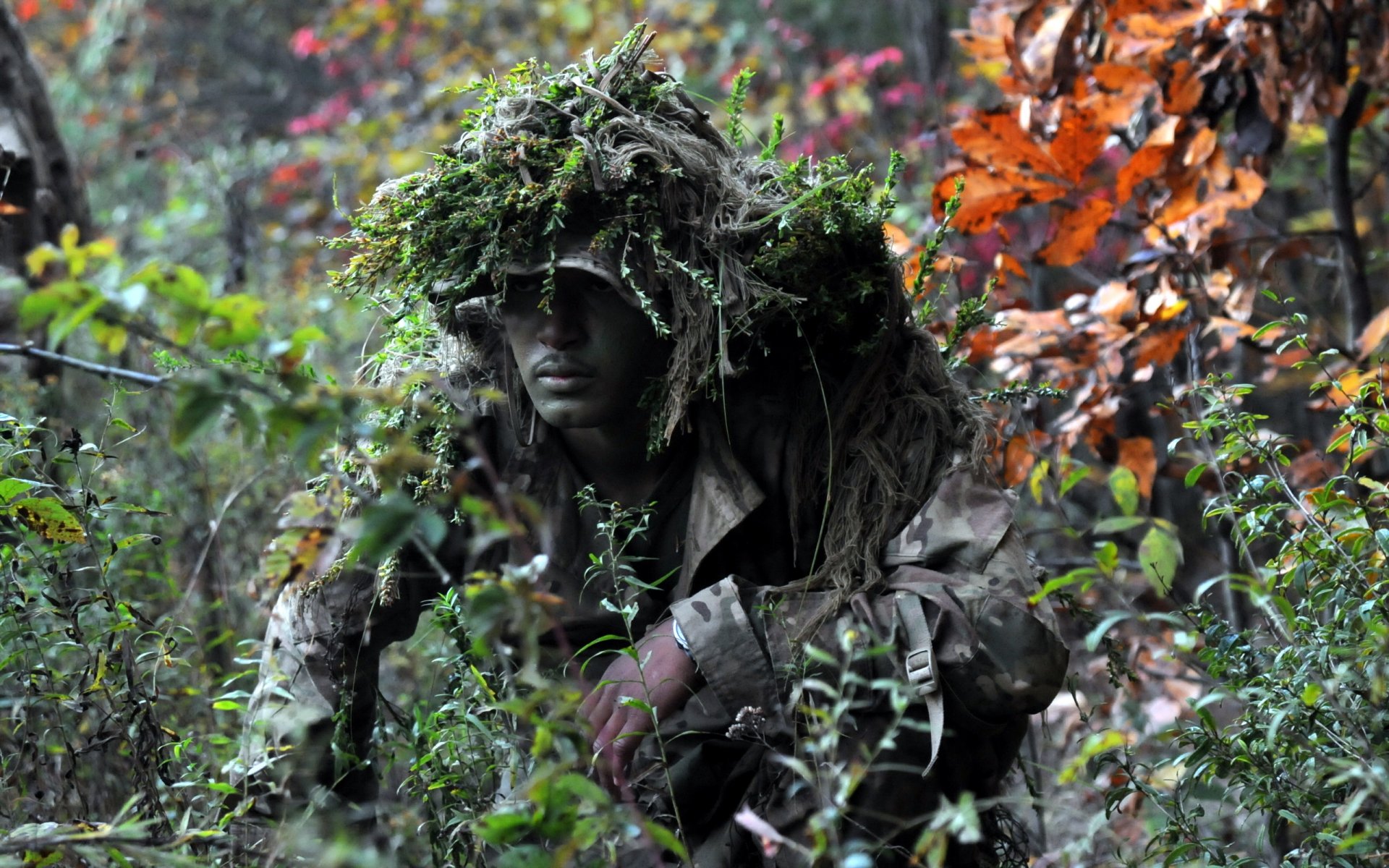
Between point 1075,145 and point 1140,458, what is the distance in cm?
Result: 83

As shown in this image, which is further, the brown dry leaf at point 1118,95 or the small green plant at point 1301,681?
the brown dry leaf at point 1118,95

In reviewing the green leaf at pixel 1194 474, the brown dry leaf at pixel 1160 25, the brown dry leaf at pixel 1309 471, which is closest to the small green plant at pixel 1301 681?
the green leaf at pixel 1194 474

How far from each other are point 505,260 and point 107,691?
1046mm

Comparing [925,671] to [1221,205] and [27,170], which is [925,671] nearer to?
[1221,205]

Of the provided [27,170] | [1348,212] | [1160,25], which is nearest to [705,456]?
[1160,25]

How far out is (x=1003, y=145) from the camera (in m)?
3.26

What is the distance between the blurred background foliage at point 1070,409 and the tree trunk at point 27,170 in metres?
0.02

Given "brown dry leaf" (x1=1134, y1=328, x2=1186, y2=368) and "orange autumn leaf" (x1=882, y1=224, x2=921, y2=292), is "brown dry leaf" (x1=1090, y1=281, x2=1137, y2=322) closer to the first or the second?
"brown dry leaf" (x1=1134, y1=328, x2=1186, y2=368)

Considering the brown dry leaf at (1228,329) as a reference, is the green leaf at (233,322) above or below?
above

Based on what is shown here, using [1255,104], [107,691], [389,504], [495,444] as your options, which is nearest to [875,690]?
[495,444]

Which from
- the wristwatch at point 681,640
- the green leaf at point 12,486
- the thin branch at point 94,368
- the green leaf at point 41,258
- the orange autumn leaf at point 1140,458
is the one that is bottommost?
the orange autumn leaf at point 1140,458

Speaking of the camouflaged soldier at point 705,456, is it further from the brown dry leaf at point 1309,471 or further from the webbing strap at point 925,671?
the brown dry leaf at point 1309,471

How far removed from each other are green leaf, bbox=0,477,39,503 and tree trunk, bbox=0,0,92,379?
1.96 meters

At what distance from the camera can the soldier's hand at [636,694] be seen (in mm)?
2264
